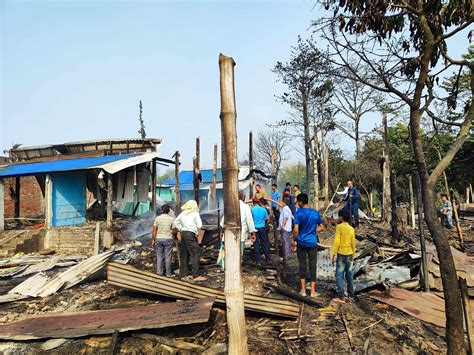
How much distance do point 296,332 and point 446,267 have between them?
230 cm

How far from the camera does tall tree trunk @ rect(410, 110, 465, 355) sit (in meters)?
4.17

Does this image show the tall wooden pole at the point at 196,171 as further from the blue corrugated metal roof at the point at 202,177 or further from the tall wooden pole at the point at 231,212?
the blue corrugated metal roof at the point at 202,177

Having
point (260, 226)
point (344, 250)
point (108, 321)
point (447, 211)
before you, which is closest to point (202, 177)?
point (447, 211)

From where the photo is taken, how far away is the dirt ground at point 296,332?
4848 mm

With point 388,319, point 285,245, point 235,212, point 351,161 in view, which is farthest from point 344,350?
point 351,161

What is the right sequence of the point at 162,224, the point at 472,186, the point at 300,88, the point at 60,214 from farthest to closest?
the point at 472,186 < the point at 300,88 < the point at 60,214 < the point at 162,224

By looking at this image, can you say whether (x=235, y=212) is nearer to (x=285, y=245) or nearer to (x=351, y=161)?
(x=285, y=245)

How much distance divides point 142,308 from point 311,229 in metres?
3.36

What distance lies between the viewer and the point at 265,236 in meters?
9.10

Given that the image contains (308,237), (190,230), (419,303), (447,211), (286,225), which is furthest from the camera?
(447,211)

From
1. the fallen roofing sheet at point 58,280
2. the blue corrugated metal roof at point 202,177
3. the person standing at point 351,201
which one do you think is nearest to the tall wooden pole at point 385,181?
the person standing at point 351,201

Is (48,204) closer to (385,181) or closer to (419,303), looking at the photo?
(419,303)

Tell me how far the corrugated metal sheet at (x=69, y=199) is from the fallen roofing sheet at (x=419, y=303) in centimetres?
1194

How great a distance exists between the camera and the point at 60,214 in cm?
1376
